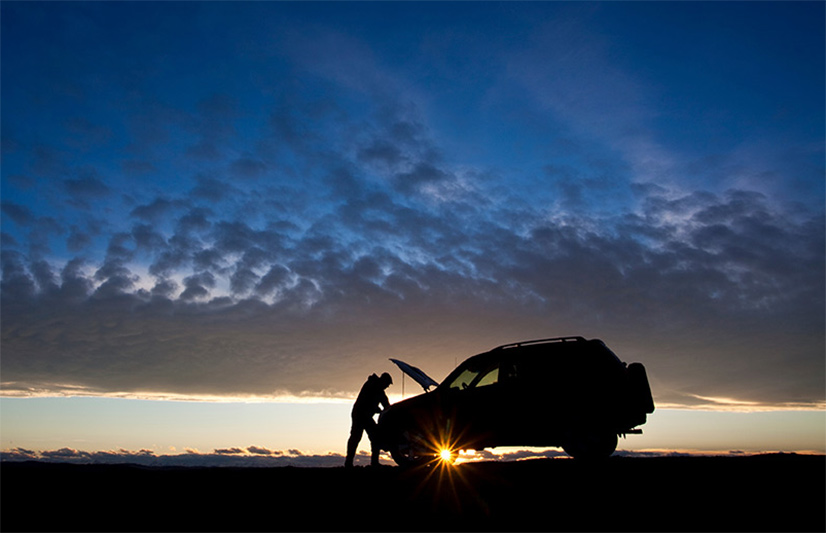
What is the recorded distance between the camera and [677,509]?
6.07 m

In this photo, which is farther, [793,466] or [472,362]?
[472,362]

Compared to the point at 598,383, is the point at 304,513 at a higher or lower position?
lower

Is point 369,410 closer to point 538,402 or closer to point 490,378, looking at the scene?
point 490,378

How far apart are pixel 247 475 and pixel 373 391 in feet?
13.8

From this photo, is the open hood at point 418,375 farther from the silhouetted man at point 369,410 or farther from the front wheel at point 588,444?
the front wheel at point 588,444

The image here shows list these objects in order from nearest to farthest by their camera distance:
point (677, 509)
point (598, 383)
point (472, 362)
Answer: point (677, 509) < point (598, 383) < point (472, 362)

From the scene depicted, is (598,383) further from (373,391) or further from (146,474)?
(146,474)

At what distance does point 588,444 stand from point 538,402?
122 centimetres

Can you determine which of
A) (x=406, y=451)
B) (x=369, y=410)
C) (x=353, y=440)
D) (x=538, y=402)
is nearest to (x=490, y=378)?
(x=538, y=402)

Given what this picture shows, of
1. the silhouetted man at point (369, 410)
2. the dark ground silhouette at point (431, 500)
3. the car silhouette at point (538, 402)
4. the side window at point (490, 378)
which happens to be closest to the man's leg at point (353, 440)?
the silhouetted man at point (369, 410)

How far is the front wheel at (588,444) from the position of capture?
37.4 feet

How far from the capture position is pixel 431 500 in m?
6.98

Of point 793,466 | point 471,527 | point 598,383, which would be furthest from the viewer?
point 598,383

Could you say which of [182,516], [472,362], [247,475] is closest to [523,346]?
[472,362]
